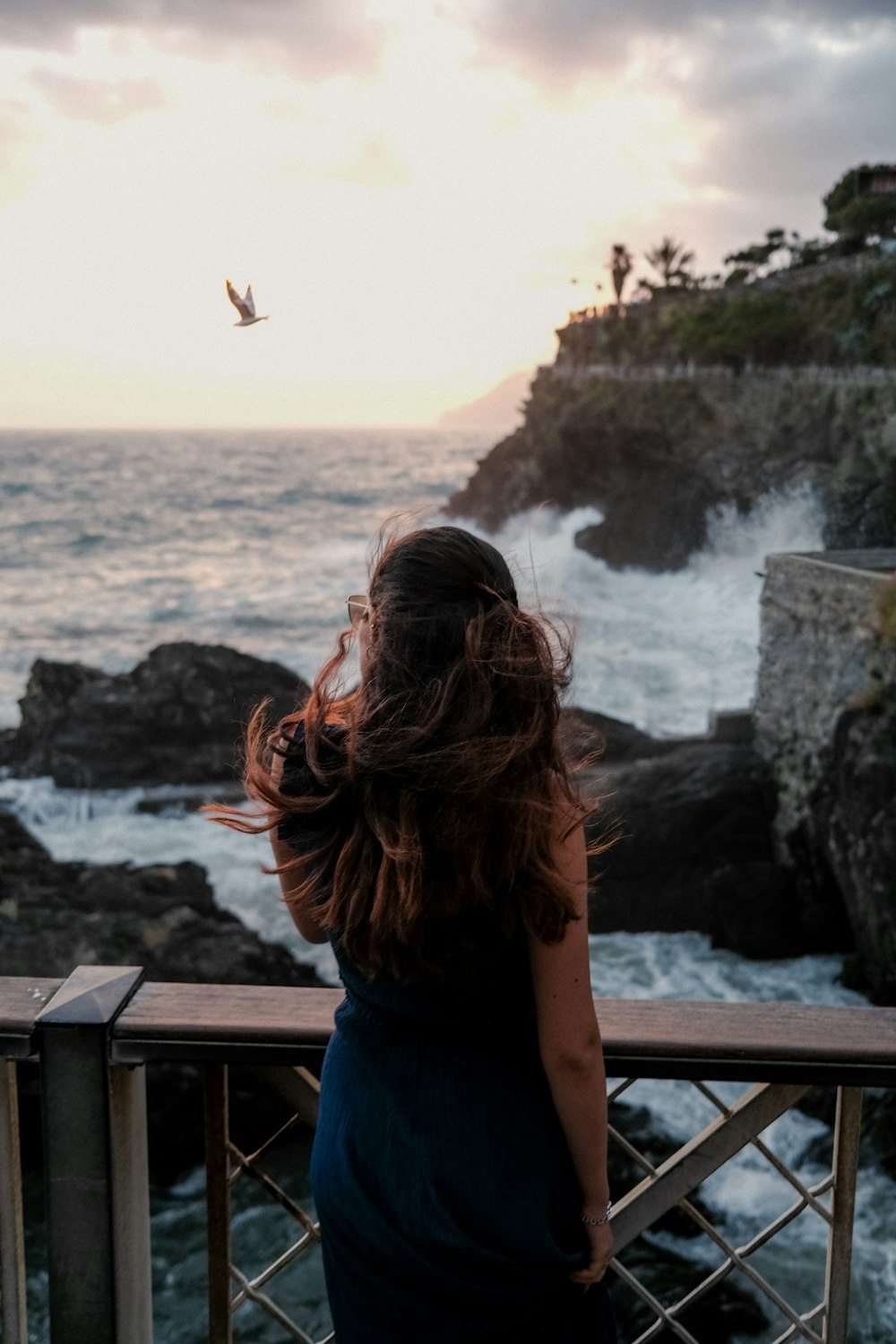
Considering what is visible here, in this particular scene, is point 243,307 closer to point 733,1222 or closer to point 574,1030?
point 574,1030

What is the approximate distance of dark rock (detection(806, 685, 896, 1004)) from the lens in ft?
40.9

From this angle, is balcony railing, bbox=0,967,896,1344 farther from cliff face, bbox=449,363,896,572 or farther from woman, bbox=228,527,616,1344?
cliff face, bbox=449,363,896,572

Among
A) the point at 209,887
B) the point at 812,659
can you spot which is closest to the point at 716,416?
the point at 812,659

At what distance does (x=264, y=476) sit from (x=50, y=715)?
180 ft

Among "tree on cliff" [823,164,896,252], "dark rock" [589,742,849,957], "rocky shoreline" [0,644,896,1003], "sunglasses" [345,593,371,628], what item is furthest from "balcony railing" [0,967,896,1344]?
"tree on cliff" [823,164,896,252]

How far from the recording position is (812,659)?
15.6m

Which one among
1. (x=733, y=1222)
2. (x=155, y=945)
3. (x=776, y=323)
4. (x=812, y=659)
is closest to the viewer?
(x=733, y=1222)

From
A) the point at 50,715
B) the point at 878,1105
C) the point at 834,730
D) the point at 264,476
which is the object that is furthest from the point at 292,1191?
the point at 264,476

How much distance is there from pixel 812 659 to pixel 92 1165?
15188 mm

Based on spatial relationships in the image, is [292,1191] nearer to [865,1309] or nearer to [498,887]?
[865,1309]

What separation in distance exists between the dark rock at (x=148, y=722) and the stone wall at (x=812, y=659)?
330 inches

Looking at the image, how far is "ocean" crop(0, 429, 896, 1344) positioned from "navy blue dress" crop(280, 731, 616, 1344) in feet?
1.34

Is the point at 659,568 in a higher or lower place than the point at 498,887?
lower

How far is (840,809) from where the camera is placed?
1396 cm
